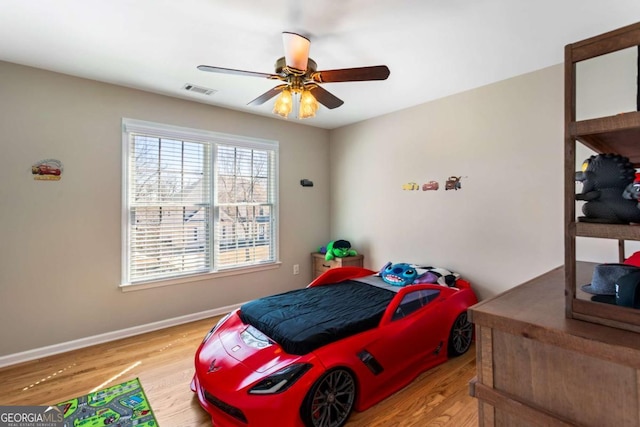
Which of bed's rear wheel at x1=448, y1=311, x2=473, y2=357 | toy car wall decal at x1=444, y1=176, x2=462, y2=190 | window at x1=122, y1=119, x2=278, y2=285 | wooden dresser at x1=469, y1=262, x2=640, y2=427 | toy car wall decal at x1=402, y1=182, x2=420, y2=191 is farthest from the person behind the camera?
toy car wall decal at x1=402, y1=182, x2=420, y2=191

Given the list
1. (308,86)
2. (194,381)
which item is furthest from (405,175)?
(194,381)

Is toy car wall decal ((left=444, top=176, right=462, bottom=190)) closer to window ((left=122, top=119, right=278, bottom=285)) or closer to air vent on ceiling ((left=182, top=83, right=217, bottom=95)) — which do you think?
window ((left=122, top=119, right=278, bottom=285))

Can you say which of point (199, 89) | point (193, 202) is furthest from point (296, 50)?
point (193, 202)

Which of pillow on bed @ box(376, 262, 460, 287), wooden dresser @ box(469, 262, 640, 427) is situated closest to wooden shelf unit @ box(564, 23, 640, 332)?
wooden dresser @ box(469, 262, 640, 427)

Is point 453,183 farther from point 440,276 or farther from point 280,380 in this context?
point 280,380

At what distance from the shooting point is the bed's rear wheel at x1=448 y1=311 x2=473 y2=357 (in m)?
2.69

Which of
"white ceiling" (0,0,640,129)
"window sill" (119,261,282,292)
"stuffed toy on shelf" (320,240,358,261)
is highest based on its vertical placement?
"white ceiling" (0,0,640,129)

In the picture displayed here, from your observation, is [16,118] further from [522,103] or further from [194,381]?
[522,103]

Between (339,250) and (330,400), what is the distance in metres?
2.56

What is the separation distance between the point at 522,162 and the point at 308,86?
2.15 m

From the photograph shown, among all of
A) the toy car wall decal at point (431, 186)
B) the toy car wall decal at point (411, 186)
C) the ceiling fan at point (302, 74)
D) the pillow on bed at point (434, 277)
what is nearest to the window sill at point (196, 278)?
the pillow on bed at point (434, 277)

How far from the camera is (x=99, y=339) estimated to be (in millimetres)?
3064

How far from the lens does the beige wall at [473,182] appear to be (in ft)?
9.13

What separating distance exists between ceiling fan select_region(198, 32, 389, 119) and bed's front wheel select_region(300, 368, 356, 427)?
185cm
